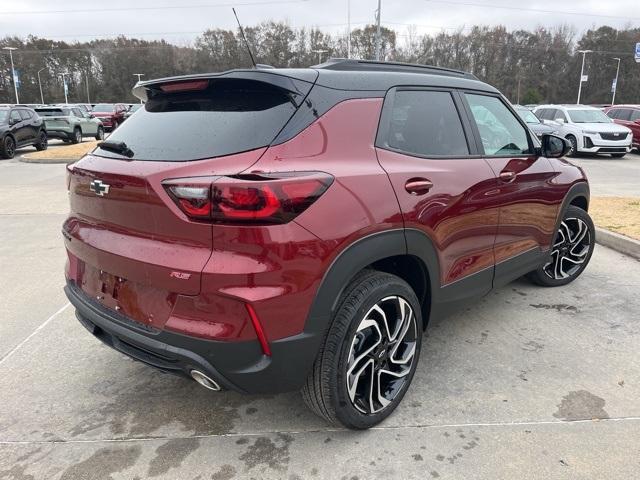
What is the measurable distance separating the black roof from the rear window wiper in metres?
0.37

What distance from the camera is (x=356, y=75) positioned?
251 cm

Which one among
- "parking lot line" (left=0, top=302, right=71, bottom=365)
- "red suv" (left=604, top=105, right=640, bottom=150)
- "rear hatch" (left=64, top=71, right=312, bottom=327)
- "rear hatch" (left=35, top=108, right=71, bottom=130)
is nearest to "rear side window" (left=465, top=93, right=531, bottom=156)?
"rear hatch" (left=64, top=71, right=312, bottom=327)

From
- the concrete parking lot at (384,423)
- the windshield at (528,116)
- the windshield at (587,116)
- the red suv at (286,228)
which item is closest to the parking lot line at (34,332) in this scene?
the concrete parking lot at (384,423)

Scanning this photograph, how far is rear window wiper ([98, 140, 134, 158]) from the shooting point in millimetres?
2408

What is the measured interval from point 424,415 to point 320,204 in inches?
53.0

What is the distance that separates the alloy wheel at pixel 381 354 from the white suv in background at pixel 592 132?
15438 millimetres

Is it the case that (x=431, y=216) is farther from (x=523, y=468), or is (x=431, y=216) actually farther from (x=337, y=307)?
(x=523, y=468)

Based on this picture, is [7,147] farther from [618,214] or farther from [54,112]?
[618,214]

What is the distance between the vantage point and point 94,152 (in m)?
2.67

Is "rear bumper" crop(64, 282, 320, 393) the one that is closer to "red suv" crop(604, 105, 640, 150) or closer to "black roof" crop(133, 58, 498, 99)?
"black roof" crop(133, 58, 498, 99)

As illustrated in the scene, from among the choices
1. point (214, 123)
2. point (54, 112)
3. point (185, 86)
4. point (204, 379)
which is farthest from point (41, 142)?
point (204, 379)

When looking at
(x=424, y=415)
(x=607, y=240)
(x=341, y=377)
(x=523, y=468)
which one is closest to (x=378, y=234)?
(x=341, y=377)

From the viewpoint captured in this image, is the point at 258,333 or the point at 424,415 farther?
the point at 424,415

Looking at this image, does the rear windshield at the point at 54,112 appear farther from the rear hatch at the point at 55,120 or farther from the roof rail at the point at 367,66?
the roof rail at the point at 367,66
